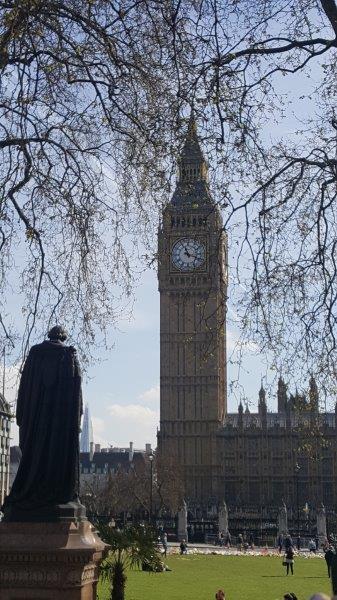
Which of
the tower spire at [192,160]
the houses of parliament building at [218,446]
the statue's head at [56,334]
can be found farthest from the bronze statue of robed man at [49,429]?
the houses of parliament building at [218,446]

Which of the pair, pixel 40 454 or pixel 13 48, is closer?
pixel 40 454

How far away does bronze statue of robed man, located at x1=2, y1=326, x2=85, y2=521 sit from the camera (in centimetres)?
816

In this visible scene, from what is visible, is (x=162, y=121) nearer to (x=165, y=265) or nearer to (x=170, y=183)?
(x=170, y=183)

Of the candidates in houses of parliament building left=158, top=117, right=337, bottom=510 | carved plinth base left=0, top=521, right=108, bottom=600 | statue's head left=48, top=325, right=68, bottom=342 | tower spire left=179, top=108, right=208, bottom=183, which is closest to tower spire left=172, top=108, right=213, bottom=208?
tower spire left=179, top=108, right=208, bottom=183

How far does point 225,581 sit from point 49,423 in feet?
54.9

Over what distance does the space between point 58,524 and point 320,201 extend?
5.28 meters

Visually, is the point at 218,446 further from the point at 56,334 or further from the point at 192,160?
the point at 56,334

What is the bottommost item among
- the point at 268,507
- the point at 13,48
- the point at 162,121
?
the point at 268,507

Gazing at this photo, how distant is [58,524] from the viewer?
7789 millimetres

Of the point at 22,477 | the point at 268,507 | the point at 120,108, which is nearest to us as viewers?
the point at 22,477

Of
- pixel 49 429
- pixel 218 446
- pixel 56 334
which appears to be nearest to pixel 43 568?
pixel 49 429

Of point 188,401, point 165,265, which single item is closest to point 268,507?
point 188,401

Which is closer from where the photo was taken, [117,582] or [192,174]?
[192,174]

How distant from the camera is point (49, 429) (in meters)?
8.33
